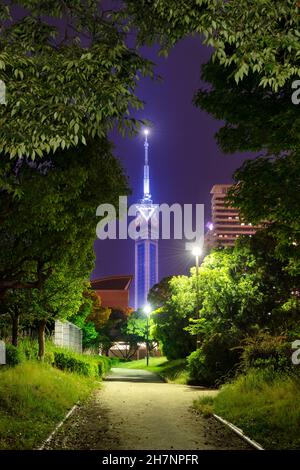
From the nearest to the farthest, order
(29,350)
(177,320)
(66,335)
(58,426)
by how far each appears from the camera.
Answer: (58,426), (29,350), (66,335), (177,320)

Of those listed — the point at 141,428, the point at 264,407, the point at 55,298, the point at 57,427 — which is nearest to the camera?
the point at 57,427

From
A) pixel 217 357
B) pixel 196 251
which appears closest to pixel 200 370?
pixel 217 357

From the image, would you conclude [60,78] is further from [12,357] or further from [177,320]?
[177,320]

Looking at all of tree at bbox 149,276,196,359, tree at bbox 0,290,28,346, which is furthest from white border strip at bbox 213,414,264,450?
tree at bbox 149,276,196,359

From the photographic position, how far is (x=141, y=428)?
1370 centimetres

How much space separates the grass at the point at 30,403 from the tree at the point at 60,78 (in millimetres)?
5649

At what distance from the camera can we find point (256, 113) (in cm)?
1251

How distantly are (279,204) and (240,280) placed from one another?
61.0 feet

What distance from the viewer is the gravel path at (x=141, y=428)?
37.3 ft

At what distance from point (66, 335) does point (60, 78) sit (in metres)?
30.7

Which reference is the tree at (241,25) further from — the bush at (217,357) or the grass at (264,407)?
the bush at (217,357)

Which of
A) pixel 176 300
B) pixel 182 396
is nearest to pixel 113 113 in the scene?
pixel 182 396

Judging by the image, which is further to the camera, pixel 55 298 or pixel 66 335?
pixel 66 335

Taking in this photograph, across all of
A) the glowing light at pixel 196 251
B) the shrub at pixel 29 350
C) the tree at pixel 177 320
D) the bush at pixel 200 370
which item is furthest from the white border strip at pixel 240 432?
the tree at pixel 177 320
